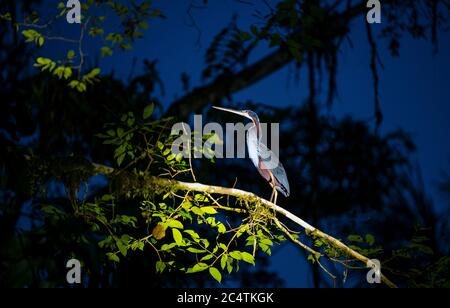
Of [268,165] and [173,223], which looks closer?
[173,223]

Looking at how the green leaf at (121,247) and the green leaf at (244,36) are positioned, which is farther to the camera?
the green leaf at (244,36)

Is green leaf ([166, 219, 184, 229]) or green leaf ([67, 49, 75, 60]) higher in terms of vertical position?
green leaf ([67, 49, 75, 60])

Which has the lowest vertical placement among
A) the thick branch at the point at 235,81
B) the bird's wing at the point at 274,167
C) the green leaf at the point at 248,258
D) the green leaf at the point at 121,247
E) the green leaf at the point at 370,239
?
the green leaf at the point at 248,258

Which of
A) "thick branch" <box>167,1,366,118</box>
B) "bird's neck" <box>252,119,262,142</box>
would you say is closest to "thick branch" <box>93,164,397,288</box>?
"bird's neck" <box>252,119,262,142</box>

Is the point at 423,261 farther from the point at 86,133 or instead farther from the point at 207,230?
the point at 86,133

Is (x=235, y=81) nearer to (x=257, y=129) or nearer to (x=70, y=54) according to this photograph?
(x=257, y=129)

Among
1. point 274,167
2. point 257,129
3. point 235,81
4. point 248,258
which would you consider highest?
point 235,81

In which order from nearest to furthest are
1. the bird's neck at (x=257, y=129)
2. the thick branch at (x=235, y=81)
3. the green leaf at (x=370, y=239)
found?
1. the green leaf at (x=370, y=239)
2. the bird's neck at (x=257, y=129)
3. the thick branch at (x=235, y=81)

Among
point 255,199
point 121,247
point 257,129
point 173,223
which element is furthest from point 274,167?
point 121,247

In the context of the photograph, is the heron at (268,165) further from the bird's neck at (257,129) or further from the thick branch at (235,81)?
the thick branch at (235,81)

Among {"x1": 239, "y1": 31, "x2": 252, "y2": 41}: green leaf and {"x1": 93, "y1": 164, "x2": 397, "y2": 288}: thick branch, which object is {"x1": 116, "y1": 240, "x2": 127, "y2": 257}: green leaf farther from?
{"x1": 239, "y1": 31, "x2": 252, "y2": 41}: green leaf

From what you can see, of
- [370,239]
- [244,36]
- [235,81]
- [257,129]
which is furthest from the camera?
[235,81]

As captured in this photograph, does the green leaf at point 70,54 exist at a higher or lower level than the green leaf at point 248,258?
higher

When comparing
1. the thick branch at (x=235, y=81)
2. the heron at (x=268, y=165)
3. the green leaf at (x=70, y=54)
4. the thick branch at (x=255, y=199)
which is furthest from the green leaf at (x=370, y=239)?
the thick branch at (x=235, y=81)
